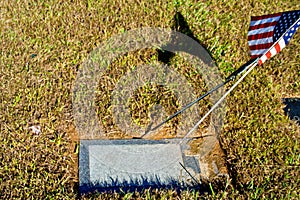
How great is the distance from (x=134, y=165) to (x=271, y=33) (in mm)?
1434

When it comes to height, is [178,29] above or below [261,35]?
above

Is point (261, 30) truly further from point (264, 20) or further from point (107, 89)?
point (107, 89)

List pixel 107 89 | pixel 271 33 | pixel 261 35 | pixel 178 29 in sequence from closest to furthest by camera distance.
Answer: pixel 271 33, pixel 261 35, pixel 107 89, pixel 178 29

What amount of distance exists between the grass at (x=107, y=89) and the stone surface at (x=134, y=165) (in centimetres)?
11

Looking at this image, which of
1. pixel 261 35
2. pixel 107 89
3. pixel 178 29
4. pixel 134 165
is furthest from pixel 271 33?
pixel 178 29

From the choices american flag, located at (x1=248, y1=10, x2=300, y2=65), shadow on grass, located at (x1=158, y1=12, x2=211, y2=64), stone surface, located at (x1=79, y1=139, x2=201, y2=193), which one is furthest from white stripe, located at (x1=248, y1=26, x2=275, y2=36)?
shadow on grass, located at (x1=158, y1=12, x2=211, y2=64)

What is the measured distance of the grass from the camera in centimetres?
307

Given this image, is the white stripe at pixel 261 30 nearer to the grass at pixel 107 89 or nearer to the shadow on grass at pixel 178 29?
Result: the grass at pixel 107 89

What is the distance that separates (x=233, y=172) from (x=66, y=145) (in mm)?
1369

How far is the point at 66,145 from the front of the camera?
10.8 feet

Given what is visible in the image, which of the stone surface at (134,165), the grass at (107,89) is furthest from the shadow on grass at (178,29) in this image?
the stone surface at (134,165)

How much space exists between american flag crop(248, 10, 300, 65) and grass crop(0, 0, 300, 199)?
2.71ft

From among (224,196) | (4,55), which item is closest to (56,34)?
(4,55)

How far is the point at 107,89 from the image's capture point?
3.77 m
